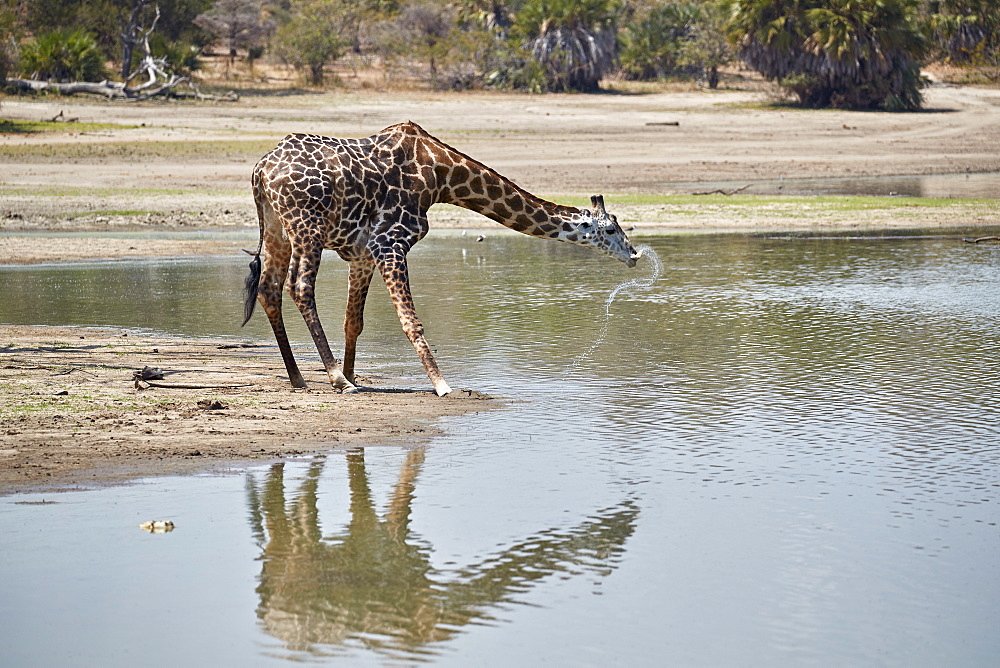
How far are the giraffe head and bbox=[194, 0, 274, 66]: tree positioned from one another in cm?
4723

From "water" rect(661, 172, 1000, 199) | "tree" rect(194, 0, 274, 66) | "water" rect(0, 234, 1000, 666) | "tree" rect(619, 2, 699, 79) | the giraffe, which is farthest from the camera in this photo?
"tree" rect(194, 0, 274, 66)

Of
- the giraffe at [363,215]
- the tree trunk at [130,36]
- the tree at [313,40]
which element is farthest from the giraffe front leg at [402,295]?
the tree at [313,40]

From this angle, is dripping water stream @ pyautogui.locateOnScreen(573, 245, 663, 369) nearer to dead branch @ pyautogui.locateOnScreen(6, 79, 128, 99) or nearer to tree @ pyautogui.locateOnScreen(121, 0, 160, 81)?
dead branch @ pyautogui.locateOnScreen(6, 79, 128, 99)

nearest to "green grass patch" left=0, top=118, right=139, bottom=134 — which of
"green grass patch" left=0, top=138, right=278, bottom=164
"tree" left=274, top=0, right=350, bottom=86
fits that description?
"green grass patch" left=0, top=138, right=278, bottom=164

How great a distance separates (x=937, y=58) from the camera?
196ft

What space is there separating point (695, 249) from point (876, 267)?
2.86m

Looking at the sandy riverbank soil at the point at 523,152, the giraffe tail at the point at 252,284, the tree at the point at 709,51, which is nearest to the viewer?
the giraffe tail at the point at 252,284

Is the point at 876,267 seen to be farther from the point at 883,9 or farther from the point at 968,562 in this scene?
the point at 883,9

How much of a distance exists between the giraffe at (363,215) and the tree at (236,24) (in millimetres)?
47135

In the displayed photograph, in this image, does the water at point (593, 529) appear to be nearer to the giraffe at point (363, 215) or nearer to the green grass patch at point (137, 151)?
the giraffe at point (363, 215)

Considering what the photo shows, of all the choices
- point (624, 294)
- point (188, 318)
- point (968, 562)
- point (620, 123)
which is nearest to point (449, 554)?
point (968, 562)

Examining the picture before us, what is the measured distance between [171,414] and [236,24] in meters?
51.0

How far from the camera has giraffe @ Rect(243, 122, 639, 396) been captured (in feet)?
30.1

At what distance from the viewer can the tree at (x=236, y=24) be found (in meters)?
55.6
